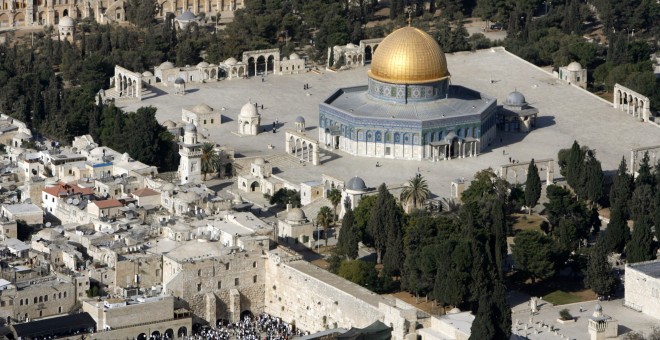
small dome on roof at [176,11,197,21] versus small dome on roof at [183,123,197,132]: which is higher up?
small dome on roof at [183,123,197,132]

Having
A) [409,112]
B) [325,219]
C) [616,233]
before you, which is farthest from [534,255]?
[409,112]

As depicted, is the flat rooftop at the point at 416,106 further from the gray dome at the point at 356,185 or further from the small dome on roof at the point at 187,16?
the small dome on roof at the point at 187,16

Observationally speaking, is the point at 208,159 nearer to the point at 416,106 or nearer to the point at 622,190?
the point at 416,106

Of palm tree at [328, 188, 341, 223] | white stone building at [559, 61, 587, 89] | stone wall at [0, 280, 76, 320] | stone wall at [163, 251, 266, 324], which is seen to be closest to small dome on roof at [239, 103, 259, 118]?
palm tree at [328, 188, 341, 223]

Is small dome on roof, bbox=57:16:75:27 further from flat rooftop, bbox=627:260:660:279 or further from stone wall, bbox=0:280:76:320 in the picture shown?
flat rooftop, bbox=627:260:660:279

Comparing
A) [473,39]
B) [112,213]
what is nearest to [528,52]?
[473,39]

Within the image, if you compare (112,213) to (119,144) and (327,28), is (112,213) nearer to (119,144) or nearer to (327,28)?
(119,144)
